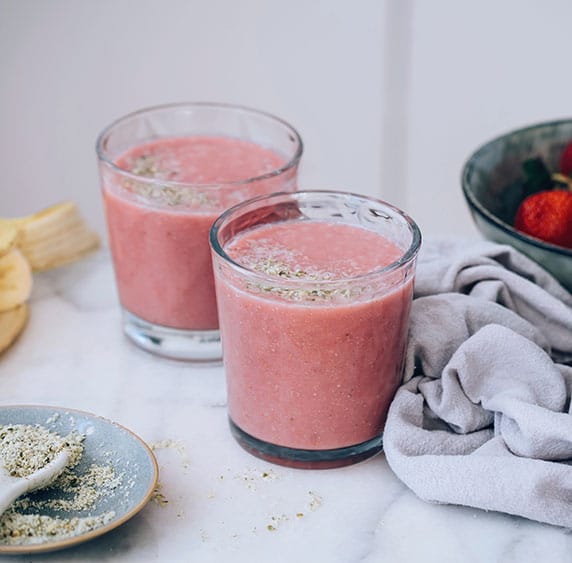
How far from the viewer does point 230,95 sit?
6.12ft

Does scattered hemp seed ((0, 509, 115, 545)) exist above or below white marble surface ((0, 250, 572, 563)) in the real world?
above

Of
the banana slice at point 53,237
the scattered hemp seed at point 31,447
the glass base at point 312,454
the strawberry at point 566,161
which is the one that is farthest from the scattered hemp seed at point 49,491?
the strawberry at point 566,161

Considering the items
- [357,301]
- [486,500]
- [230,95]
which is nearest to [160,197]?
[357,301]

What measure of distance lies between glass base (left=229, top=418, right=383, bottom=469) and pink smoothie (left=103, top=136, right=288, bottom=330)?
0.19m

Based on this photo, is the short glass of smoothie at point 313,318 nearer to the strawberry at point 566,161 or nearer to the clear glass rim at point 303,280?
the clear glass rim at point 303,280

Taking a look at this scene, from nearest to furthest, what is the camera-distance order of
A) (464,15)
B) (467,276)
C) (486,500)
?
(486,500) → (467,276) → (464,15)

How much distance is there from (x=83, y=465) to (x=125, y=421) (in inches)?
4.6

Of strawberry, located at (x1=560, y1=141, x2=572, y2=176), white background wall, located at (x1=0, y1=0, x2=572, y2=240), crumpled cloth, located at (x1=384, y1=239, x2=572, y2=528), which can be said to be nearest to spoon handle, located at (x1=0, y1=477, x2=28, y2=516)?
crumpled cloth, located at (x1=384, y1=239, x2=572, y2=528)

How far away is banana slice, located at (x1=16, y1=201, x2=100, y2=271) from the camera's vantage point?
4.25 feet

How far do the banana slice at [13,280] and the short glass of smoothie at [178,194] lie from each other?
0.12 m

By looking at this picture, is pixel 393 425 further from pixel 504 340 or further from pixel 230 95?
pixel 230 95

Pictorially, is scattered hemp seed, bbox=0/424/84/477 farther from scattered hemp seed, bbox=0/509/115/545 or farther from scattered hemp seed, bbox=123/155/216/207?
scattered hemp seed, bbox=123/155/216/207

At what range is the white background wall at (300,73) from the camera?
1772 mm

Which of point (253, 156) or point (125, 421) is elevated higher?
point (253, 156)
